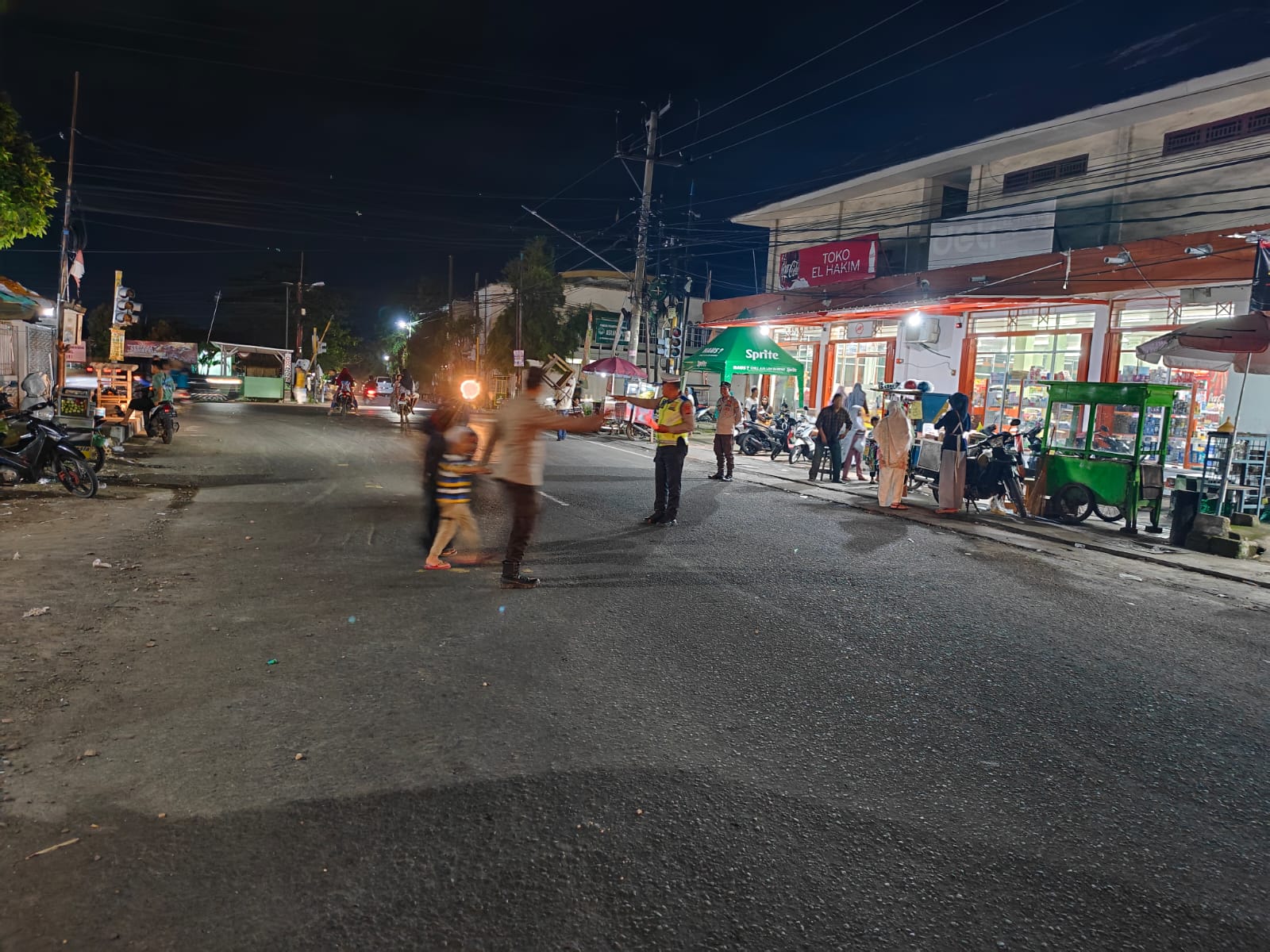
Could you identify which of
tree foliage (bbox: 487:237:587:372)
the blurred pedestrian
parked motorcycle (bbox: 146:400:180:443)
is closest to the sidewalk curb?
the blurred pedestrian

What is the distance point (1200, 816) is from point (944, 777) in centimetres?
108

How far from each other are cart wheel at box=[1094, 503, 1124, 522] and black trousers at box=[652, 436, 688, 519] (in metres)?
6.41

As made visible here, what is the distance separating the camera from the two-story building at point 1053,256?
60.7 feet

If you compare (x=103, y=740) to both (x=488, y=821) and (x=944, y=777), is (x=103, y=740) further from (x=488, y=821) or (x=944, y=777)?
(x=944, y=777)

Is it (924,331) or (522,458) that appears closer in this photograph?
(522,458)

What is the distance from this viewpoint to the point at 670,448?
11641 mm

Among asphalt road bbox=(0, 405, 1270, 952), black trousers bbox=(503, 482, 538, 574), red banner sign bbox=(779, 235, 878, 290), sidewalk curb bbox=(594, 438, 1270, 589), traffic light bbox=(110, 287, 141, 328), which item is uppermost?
red banner sign bbox=(779, 235, 878, 290)

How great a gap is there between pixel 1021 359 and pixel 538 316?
101ft

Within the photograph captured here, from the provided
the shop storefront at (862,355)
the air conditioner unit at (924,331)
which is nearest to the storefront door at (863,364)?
the shop storefront at (862,355)

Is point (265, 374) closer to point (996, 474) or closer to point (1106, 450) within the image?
point (996, 474)

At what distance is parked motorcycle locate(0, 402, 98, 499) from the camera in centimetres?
1170

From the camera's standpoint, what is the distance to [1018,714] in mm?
5039

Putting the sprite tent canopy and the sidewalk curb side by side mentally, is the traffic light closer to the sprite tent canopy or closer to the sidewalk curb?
the sprite tent canopy

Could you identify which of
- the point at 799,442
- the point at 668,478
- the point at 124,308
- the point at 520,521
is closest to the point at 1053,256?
the point at 799,442
